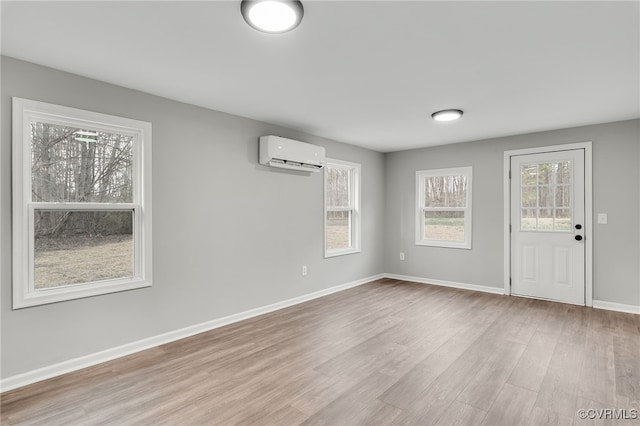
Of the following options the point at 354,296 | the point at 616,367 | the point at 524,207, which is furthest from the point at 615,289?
the point at 354,296

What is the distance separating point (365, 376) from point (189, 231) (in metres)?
2.18

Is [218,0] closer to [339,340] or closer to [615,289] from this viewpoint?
[339,340]

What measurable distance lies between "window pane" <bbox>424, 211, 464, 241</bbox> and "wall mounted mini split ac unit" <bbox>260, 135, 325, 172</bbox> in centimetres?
236

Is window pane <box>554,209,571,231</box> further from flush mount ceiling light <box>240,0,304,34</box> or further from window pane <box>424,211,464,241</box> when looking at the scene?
flush mount ceiling light <box>240,0,304,34</box>

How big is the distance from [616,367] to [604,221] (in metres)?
2.30

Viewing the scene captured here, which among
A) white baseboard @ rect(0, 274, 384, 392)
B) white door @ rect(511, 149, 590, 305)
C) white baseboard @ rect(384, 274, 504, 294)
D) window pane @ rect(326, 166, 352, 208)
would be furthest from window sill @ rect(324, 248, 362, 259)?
white door @ rect(511, 149, 590, 305)

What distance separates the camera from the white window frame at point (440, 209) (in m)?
5.37

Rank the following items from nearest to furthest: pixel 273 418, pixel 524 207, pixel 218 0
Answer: pixel 218 0
pixel 273 418
pixel 524 207

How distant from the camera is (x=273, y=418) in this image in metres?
2.05

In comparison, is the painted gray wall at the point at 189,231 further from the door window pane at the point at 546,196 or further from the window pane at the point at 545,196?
the window pane at the point at 545,196

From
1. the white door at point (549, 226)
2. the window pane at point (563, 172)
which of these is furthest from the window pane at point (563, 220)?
the window pane at point (563, 172)

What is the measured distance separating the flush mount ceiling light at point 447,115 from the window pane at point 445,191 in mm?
1851

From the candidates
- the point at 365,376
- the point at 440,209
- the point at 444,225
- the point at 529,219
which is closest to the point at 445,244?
the point at 444,225
